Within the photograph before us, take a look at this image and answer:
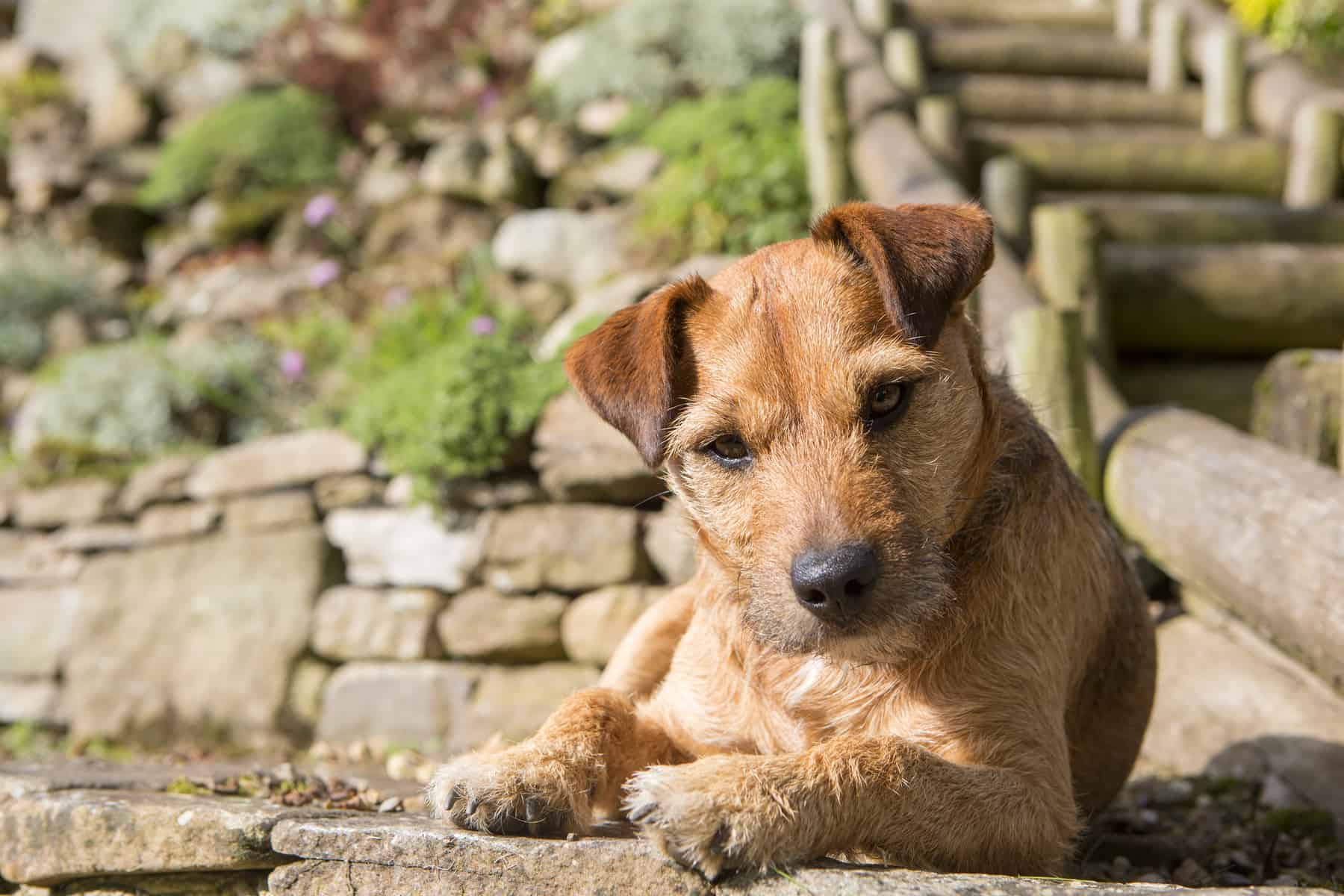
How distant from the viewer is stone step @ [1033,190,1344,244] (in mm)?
7723

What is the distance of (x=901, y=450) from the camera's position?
9.41 ft

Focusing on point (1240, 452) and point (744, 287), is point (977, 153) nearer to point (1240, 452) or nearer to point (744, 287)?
point (1240, 452)

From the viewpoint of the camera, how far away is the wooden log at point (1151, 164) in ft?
28.9

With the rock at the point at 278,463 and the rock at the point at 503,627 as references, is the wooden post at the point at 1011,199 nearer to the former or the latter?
the rock at the point at 503,627

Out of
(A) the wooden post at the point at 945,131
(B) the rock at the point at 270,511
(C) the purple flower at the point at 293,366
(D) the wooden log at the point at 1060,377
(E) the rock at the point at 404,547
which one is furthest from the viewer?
(A) the wooden post at the point at 945,131

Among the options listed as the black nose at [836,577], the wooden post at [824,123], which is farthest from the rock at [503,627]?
the black nose at [836,577]

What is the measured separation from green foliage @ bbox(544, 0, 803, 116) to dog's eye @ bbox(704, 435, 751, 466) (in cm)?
840

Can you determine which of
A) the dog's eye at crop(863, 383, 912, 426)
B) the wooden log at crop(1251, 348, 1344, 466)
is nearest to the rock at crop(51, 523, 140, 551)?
the dog's eye at crop(863, 383, 912, 426)

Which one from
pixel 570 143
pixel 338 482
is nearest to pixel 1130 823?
pixel 338 482

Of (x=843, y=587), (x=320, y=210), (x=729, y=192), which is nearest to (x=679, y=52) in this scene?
(x=320, y=210)

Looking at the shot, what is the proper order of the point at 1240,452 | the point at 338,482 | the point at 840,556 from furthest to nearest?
the point at 338,482, the point at 1240,452, the point at 840,556

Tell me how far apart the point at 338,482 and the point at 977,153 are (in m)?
5.53

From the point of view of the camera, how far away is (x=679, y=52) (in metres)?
11.7

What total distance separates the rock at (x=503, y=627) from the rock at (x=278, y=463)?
122cm
